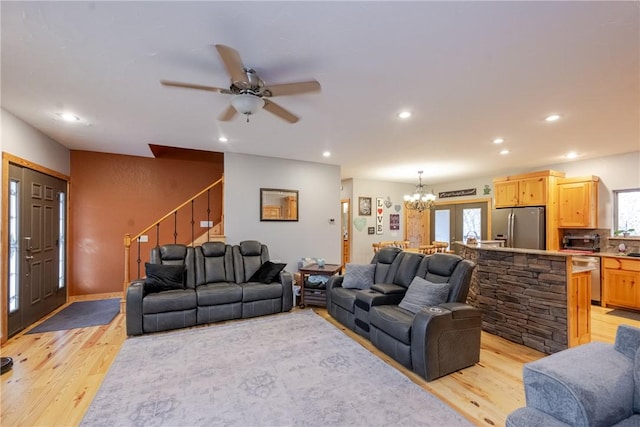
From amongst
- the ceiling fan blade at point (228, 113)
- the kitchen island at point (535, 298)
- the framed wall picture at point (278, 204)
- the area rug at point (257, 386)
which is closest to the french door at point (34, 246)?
the area rug at point (257, 386)

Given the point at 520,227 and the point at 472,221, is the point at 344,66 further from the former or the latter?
the point at 472,221

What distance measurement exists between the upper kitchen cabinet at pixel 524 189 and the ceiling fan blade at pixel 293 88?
17.3 feet

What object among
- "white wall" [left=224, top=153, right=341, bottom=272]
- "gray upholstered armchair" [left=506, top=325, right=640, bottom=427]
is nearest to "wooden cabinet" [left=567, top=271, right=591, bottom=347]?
"gray upholstered armchair" [left=506, top=325, right=640, bottom=427]

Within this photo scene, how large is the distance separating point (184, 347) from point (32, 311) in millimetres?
2441

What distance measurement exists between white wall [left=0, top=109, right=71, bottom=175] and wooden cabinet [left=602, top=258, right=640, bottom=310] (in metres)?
8.56

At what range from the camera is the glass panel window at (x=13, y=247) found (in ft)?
11.1

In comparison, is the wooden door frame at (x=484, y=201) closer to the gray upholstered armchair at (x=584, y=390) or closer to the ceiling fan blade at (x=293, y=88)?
the gray upholstered armchair at (x=584, y=390)

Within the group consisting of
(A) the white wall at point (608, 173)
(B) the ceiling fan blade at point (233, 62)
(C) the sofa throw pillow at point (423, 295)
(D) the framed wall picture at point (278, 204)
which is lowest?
(C) the sofa throw pillow at point (423, 295)

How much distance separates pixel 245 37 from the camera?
1904 mm

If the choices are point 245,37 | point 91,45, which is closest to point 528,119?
point 245,37

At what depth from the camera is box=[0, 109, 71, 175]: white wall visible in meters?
3.22

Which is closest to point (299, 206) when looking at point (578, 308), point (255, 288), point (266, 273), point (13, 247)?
point (266, 273)

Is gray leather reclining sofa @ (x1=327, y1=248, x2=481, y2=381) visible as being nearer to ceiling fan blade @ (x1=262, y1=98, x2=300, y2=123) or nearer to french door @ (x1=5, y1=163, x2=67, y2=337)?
ceiling fan blade @ (x1=262, y1=98, x2=300, y2=123)

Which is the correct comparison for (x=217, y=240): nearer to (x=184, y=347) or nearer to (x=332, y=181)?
(x=184, y=347)
